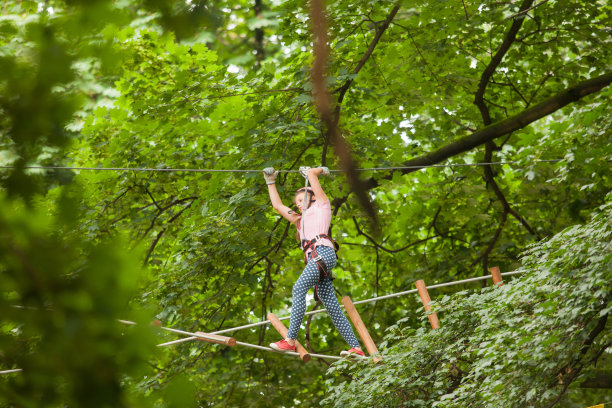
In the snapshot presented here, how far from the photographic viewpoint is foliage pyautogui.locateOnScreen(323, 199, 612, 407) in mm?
3607

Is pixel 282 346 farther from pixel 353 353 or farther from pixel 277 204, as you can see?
pixel 277 204

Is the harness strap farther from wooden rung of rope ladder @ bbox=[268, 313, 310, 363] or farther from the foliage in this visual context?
the foliage

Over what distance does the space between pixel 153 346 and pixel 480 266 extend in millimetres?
7491

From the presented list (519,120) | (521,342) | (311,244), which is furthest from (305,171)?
(519,120)

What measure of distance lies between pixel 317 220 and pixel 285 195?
1.42m

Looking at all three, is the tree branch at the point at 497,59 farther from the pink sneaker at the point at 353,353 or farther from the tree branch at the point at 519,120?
the pink sneaker at the point at 353,353

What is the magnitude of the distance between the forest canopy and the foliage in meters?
0.02

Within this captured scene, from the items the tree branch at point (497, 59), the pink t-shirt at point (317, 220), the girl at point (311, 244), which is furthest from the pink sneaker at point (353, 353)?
the tree branch at point (497, 59)

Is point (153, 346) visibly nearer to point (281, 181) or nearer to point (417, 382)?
point (417, 382)

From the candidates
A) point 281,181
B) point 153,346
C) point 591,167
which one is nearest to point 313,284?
point 281,181

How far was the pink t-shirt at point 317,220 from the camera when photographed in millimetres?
5027

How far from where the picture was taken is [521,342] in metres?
3.73

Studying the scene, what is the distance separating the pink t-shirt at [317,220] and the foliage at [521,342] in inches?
38.2

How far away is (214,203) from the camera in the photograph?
645 cm
